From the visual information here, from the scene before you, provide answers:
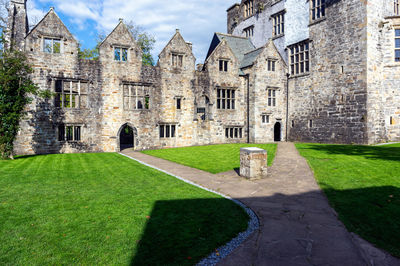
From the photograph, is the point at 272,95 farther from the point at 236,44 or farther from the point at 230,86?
the point at 236,44

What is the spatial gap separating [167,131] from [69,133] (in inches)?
336

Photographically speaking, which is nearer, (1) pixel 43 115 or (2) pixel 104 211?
(2) pixel 104 211

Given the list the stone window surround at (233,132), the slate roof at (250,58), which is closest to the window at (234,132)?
the stone window surround at (233,132)

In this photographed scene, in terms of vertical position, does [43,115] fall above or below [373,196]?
above

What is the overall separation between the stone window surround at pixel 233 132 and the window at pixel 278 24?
12226 millimetres

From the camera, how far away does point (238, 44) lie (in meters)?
29.7

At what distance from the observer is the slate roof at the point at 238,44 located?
1127 inches

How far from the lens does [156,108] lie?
23.0 m

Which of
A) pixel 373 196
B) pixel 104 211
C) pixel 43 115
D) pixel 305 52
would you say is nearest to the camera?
pixel 104 211

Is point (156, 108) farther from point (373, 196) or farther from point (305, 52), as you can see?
point (373, 196)

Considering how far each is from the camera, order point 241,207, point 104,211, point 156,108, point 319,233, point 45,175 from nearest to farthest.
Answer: point 319,233 → point 104,211 → point 241,207 → point 45,175 → point 156,108

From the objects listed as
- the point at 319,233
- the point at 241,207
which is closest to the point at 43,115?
the point at 241,207

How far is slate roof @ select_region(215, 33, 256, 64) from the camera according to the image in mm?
28638

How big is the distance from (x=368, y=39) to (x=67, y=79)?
25019mm
